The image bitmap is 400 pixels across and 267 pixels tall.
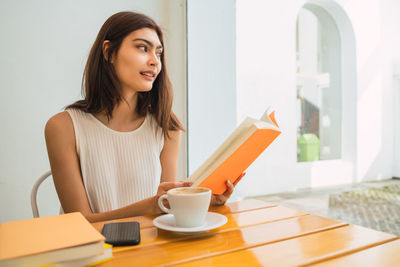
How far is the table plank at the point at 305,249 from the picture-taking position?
495mm

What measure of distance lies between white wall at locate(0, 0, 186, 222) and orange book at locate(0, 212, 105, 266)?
143 centimetres

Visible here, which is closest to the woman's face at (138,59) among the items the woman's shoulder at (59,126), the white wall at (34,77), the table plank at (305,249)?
the woman's shoulder at (59,126)

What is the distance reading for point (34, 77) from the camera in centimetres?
183

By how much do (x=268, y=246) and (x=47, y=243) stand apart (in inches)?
14.0

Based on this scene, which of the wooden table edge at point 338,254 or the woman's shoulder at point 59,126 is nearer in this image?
the wooden table edge at point 338,254

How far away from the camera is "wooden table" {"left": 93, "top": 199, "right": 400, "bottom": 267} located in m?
0.50

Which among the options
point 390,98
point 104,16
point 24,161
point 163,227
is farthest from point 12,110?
point 390,98

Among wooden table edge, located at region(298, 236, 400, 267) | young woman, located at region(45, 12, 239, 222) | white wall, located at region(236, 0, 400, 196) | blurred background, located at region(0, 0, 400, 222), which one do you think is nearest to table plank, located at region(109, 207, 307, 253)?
wooden table edge, located at region(298, 236, 400, 267)

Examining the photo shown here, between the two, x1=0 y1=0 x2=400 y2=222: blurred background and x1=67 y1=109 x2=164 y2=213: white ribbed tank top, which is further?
x1=0 y1=0 x2=400 y2=222: blurred background

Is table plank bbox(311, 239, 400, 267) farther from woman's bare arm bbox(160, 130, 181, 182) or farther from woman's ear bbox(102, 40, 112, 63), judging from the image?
woman's ear bbox(102, 40, 112, 63)

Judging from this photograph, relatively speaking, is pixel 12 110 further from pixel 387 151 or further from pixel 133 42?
pixel 387 151

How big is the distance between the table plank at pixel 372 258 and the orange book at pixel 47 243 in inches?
13.3

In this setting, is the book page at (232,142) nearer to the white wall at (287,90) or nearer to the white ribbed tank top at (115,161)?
the white ribbed tank top at (115,161)

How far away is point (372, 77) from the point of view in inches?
87.0
